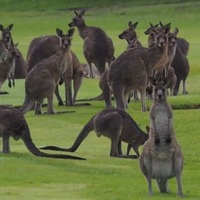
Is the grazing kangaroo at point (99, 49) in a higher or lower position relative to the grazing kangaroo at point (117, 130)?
lower

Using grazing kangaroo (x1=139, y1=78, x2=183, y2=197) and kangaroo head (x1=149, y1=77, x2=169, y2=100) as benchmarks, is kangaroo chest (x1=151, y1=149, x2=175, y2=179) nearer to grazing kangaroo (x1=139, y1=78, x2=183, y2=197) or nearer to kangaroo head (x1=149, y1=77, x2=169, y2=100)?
grazing kangaroo (x1=139, y1=78, x2=183, y2=197)

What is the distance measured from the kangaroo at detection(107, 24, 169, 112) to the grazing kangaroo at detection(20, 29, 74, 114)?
1.28 metres

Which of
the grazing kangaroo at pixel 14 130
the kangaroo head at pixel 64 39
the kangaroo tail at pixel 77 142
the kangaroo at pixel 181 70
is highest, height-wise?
the kangaroo head at pixel 64 39

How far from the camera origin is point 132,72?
19938 millimetres

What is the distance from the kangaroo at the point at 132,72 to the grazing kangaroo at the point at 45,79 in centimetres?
128

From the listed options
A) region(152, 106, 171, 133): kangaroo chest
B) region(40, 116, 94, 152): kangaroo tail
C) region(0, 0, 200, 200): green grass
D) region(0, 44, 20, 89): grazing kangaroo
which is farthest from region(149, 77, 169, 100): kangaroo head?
region(0, 44, 20, 89): grazing kangaroo

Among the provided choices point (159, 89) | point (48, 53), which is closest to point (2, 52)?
point (48, 53)

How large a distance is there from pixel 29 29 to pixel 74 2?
44.4ft

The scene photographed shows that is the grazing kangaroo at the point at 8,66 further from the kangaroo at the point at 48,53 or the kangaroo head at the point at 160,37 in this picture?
the kangaroo head at the point at 160,37

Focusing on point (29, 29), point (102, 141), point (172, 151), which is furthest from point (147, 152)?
point (29, 29)

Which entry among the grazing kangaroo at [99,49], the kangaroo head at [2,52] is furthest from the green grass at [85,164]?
the kangaroo head at [2,52]

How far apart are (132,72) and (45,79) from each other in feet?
6.20

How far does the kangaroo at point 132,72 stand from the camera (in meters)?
19.7

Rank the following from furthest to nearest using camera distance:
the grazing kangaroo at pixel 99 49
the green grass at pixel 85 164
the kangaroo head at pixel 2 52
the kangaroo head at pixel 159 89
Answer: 1. the grazing kangaroo at pixel 99 49
2. the kangaroo head at pixel 2 52
3. the kangaroo head at pixel 159 89
4. the green grass at pixel 85 164
